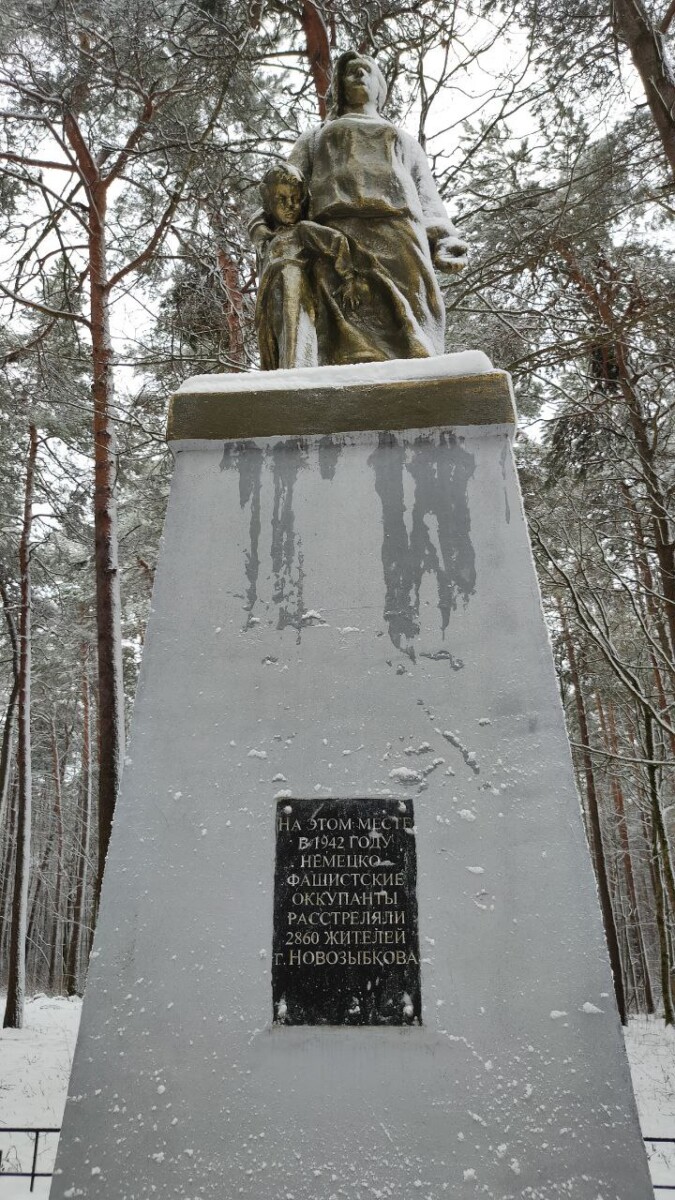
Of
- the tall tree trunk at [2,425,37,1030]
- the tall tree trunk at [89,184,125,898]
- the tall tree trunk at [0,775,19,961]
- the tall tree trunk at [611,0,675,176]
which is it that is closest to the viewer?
the tall tree trunk at [611,0,675,176]

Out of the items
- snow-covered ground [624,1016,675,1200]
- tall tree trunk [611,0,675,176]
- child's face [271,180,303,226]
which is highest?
tall tree trunk [611,0,675,176]

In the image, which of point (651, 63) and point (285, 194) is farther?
point (651, 63)

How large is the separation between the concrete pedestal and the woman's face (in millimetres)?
1809

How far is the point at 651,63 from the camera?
5.69 m

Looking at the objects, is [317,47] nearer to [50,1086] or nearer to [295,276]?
[295,276]

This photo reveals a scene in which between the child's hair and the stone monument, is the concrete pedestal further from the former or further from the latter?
the child's hair

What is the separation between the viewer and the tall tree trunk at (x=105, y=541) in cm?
778

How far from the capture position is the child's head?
314cm

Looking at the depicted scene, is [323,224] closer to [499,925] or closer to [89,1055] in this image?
[499,925]

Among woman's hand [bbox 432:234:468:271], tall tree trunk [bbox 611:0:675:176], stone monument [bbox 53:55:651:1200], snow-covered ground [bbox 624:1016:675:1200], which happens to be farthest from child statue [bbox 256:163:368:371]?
snow-covered ground [bbox 624:1016:675:1200]

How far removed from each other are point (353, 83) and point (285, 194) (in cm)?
82

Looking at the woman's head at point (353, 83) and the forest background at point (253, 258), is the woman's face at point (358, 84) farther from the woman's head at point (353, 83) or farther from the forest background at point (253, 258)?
the forest background at point (253, 258)

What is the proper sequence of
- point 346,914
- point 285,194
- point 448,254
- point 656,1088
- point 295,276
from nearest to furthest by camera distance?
point 346,914
point 295,276
point 285,194
point 448,254
point 656,1088

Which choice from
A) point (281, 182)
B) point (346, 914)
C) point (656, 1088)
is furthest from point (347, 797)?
point (656, 1088)
